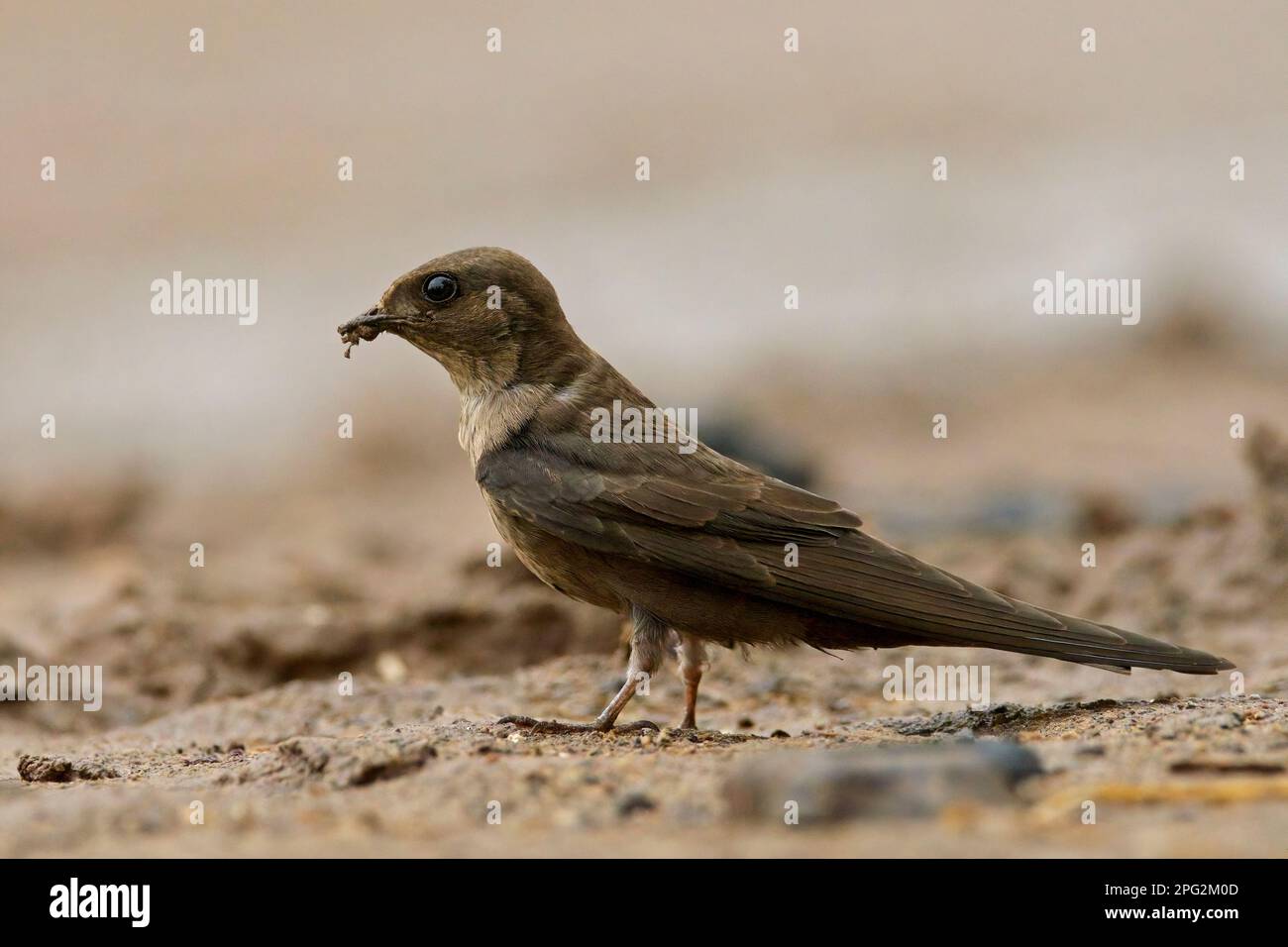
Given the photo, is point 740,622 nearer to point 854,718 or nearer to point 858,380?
point 854,718

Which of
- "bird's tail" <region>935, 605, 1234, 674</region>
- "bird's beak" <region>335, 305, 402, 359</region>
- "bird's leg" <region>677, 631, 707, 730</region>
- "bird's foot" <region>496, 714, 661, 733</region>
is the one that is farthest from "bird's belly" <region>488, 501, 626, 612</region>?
"bird's tail" <region>935, 605, 1234, 674</region>

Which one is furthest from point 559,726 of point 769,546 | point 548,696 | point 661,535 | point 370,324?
point 370,324

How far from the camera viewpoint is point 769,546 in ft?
19.2

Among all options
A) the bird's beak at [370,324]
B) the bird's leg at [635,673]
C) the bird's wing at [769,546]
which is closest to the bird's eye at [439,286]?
the bird's beak at [370,324]

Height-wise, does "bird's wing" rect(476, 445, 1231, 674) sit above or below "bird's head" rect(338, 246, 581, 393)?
below

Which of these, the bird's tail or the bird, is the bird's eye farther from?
the bird's tail

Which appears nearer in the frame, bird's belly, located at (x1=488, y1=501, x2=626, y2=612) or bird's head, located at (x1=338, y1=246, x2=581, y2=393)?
bird's belly, located at (x1=488, y1=501, x2=626, y2=612)

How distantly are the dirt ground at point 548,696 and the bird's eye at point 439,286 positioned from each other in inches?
63.0

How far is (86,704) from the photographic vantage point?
25.7 feet

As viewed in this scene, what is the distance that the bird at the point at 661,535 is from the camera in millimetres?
5613

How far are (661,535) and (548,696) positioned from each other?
5.71 ft

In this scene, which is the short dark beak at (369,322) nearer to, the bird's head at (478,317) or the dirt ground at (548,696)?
the bird's head at (478,317)

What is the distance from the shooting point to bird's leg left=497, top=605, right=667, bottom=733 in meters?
5.74

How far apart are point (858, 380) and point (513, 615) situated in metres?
7.80
